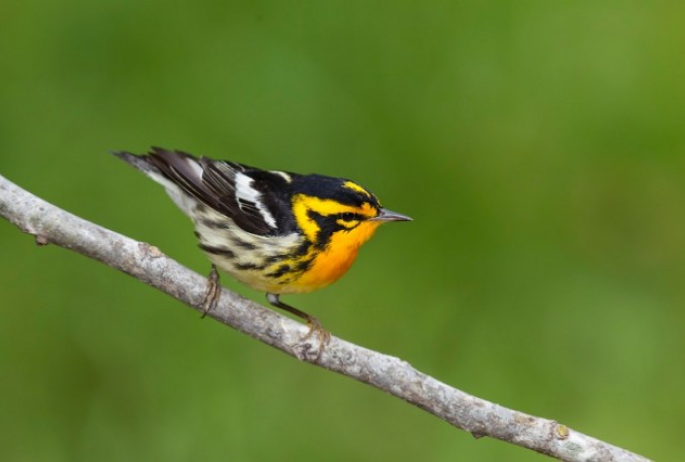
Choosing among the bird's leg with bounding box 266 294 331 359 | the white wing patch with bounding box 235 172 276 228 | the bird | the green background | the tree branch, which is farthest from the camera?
the green background

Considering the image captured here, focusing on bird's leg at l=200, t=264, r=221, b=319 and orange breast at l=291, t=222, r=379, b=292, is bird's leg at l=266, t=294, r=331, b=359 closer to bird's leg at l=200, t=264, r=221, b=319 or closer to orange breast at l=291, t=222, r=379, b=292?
orange breast at l=291, t=222, r=379, b=292

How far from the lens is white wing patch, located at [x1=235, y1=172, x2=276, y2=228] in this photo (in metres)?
4.43

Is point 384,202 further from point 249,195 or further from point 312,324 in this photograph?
point 312,324

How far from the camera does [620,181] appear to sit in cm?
596

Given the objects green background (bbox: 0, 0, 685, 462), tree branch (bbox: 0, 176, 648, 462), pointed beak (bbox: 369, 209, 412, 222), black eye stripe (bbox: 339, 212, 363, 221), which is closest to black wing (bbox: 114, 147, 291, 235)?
black eye stripe (bbox: 339, 212, 363, 221)

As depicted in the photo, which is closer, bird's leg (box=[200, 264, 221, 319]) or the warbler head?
bird's leg (box=[200, 264, 221, 319])

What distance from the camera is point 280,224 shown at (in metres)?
4.41

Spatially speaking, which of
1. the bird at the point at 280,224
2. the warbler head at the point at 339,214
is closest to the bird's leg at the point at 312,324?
the bird at the point at 280,224

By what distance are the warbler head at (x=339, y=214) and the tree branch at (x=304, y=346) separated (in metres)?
0.51

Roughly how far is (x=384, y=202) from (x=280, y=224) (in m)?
1.15

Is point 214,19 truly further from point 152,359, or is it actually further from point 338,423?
point 338,423

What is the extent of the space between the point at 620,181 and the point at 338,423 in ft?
6.87

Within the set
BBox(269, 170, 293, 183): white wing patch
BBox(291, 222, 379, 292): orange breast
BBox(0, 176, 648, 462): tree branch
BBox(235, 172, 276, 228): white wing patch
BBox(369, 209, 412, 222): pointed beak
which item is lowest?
BBox(0, 176, 648, 462): tree branch

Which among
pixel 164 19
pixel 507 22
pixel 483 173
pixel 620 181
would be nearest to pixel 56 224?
pixel 164 19
